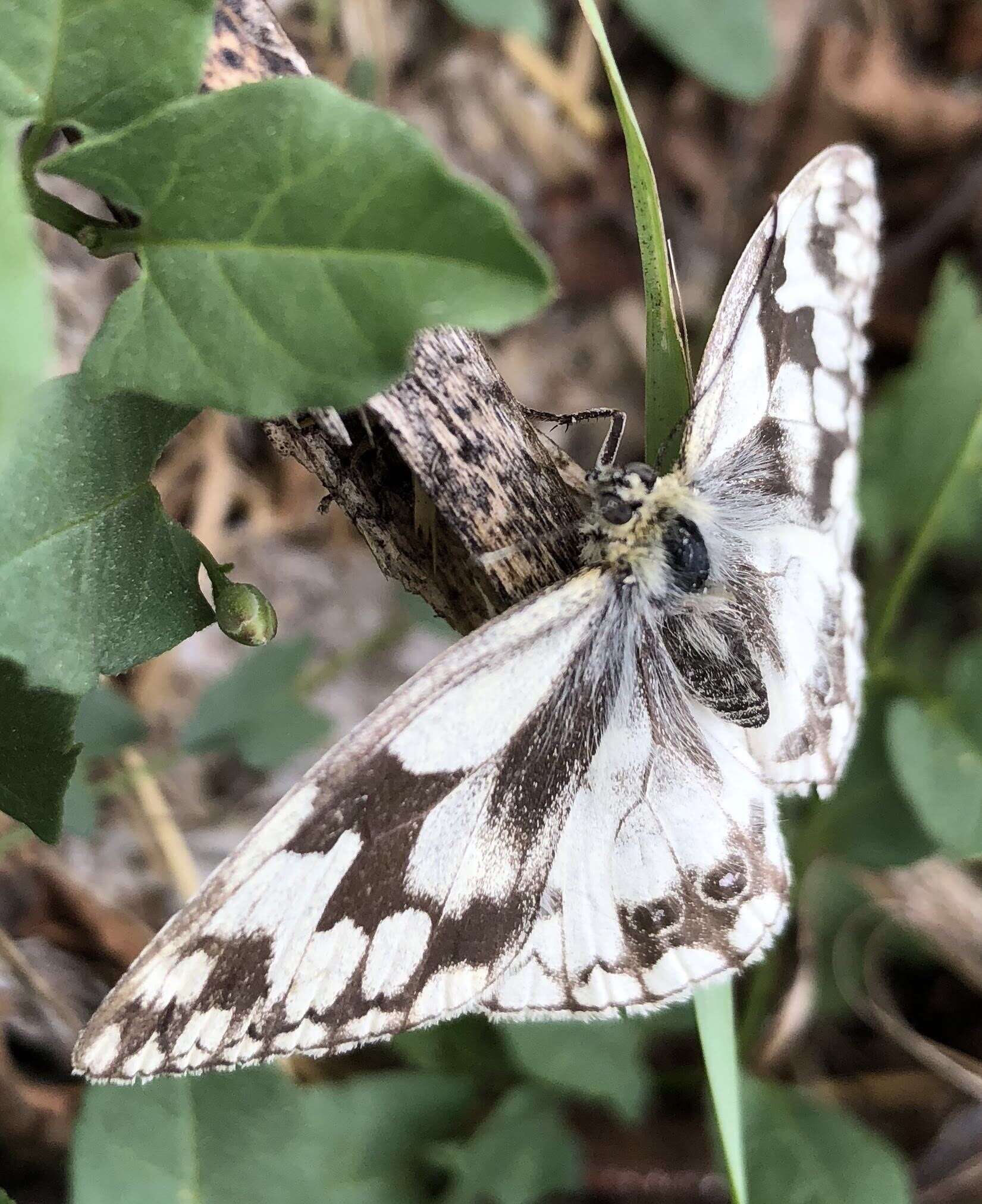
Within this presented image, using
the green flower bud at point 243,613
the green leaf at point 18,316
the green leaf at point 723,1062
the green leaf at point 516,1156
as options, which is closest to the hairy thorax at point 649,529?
the green flower bud at point 243,613

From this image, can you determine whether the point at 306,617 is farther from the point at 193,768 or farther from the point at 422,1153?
the point at 422,1153

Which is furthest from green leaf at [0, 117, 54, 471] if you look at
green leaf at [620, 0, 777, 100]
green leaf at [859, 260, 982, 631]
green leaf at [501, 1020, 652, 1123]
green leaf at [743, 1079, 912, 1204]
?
green leaf at [620, 0, 777, 100]

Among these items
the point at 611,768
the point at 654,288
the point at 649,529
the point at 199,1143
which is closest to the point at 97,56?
the point at 654,288

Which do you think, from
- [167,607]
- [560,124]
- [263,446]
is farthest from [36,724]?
[560,124]

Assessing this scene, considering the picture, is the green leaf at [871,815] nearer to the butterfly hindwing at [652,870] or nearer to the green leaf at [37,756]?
the butterfly hindwing at [652,870]

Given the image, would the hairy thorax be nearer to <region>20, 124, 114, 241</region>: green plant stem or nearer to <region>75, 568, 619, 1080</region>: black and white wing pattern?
<region>75, 568, 619, 1080</region>: black and white wing pattern

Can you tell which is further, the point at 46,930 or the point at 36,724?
the point at 46,930

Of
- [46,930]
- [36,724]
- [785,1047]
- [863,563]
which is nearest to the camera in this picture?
[36,724]
